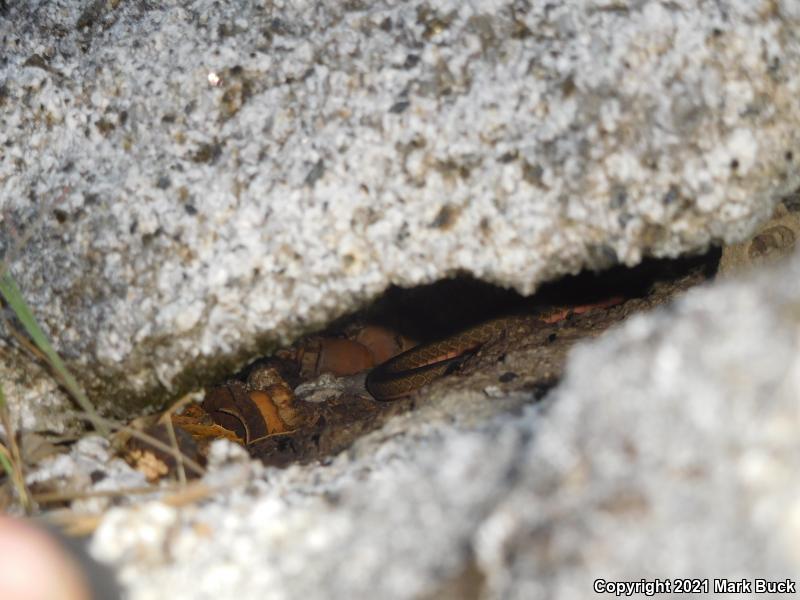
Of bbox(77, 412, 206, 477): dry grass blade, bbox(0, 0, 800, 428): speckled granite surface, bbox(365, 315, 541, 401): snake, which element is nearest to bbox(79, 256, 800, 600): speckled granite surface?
bbox(77, 412, 206, 477): dry grass blade

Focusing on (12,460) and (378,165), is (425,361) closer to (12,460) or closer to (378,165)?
(378,165)

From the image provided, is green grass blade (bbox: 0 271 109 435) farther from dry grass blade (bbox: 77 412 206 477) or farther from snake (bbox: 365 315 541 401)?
snake (bbox: 365 315 541 401)

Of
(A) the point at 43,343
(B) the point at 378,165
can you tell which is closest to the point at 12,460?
(A) the point at 43,343

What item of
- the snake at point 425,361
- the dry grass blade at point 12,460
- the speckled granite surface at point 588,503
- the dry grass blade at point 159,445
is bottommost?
the snake at point 425,361

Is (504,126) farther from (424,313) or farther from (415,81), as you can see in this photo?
(424,313)

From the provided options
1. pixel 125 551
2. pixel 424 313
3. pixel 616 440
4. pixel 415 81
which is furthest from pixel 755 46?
pixel 424 313

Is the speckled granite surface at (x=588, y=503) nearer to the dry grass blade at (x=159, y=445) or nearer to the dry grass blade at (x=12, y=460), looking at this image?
the dry grass blade at (x=159, y=445)

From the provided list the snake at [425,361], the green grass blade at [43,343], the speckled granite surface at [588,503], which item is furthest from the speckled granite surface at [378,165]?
the snake at [425,361]
